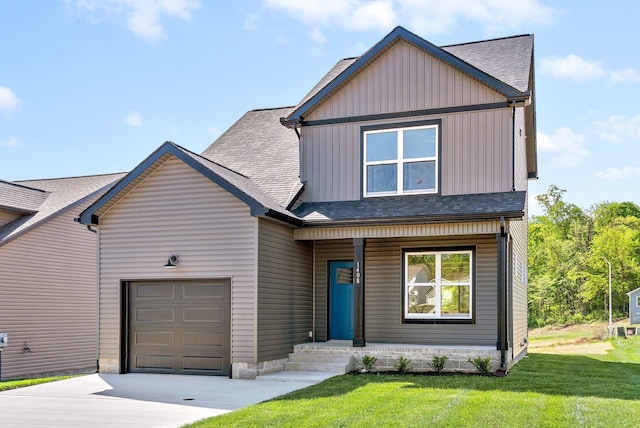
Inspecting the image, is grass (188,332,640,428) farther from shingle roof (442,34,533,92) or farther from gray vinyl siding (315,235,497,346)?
shingle roof (442,34,533,92)

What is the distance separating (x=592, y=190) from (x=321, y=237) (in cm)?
5375

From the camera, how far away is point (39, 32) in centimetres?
2069

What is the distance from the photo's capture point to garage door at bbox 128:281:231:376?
13.5 m

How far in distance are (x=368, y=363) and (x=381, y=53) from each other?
268 inches

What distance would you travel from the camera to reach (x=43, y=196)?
21953mm

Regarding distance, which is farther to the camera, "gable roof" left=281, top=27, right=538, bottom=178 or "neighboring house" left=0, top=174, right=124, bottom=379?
"neighboring house" left=0, top=174, right=124, bottom=379

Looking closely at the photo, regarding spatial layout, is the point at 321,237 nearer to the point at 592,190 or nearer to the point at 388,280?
the point at 388,280

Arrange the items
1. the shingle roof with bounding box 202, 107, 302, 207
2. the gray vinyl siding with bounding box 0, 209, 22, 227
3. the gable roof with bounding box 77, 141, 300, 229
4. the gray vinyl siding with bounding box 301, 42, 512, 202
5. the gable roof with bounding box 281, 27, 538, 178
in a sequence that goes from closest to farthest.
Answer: the gable roof with bounding box 77, 141, 300, 229 < the gable roof with bounding box 281, 27, 538, 178 < the gray vinyl siding with bounding box 301, 42, 512, 202 < the shingle roof with bounding box 202, 107, 302, 207 < the gray vinyl siding with bounding box 0, 209, 22, 227

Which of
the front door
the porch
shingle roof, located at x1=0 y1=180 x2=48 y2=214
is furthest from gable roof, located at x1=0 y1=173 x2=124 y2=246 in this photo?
the porch

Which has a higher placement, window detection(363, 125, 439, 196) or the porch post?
window detection(363, 125, 439, 196)

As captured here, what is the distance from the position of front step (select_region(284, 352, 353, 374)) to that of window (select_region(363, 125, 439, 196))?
147 inches

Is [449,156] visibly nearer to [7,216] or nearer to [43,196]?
[7,216]

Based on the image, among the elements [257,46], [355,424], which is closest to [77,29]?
[257,46]

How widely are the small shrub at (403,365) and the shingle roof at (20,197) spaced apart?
12.5m
